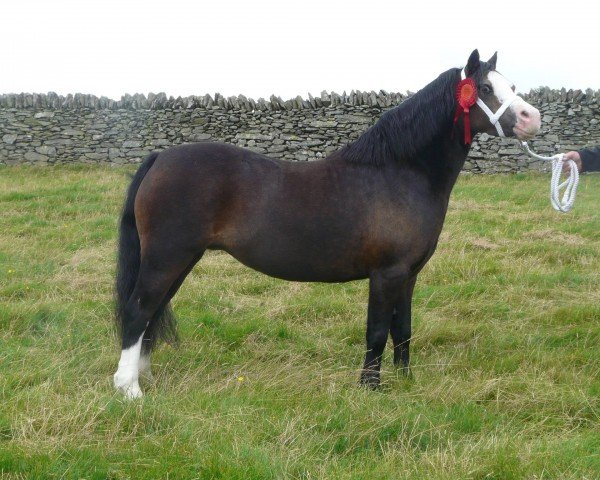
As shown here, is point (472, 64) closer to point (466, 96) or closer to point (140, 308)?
point (466, 96)

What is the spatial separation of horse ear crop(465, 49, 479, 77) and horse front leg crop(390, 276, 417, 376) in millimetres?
1449

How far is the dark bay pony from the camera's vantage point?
4.09 metres

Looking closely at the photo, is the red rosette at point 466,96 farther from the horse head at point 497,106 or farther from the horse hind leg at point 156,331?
the horse hind leg at point 156,331

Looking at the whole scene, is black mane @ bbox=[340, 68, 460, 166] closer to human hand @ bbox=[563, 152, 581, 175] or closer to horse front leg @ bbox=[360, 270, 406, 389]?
horse front leg @ bbox=[360, 270, 406, 389]

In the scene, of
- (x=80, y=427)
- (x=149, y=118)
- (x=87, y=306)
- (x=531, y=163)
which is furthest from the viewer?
(x=149, y=118)

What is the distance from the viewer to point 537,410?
3.84m

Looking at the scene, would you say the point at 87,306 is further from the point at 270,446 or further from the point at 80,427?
the point at 270,446

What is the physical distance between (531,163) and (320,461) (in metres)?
12.6

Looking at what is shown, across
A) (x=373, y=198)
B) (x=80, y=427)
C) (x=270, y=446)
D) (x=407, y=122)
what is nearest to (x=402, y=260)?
(x=373, y=198)

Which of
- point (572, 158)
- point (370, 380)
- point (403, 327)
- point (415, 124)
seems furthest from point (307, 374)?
point (572, 158)

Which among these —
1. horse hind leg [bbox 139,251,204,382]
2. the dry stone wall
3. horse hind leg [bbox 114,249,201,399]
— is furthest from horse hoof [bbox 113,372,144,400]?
the dry stone wall

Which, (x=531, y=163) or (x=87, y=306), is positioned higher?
(x=531, y=163)

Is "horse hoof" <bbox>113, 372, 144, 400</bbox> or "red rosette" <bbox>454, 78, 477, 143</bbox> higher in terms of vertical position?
"red rosette" <bbox>454, 78, 477, 143</bbox>

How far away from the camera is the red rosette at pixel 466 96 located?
404 centimetres
